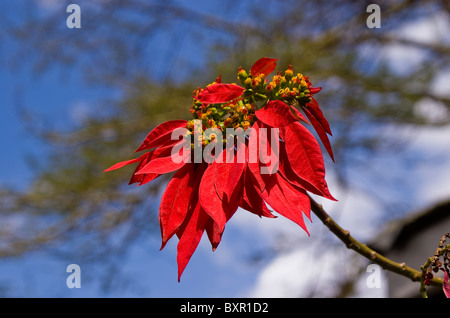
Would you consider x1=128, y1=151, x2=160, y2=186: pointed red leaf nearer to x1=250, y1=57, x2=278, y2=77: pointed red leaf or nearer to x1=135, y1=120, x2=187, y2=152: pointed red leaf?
x1=135, y1=120, x2=187, y2=152: pointed red leaf

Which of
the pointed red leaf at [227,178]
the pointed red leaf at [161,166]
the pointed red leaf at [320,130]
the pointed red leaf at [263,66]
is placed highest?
the pointed red leaf at [263,66]

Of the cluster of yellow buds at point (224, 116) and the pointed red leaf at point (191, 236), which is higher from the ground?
the cluster of yellow buds at point (224, 116)

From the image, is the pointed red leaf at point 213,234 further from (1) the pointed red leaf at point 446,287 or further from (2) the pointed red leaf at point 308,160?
(1) the pointed red leaf at point 446,287

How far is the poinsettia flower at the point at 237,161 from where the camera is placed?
349mm

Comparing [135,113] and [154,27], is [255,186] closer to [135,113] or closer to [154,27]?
[135,113]

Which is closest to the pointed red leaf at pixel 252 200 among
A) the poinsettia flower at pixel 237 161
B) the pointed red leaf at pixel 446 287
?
the poinsettia flower at pixel 237 161

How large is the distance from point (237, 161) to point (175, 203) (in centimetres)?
6

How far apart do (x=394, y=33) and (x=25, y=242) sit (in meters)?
2.12

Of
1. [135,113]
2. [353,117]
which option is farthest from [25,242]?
[353,117]

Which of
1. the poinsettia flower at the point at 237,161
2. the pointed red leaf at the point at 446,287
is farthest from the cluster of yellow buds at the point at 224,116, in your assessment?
the pointed red leaf at the point at 446,287

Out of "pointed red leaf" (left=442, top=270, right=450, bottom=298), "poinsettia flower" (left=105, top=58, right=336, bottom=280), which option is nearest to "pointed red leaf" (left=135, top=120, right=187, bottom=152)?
"poinsettia flower" (left=105, top=58, right=336, bottom=280)

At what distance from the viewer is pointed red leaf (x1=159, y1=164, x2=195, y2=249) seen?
37 cm

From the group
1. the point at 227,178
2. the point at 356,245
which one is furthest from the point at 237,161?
the point at 356,245

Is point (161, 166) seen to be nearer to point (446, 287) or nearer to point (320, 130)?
point (320, 130)
